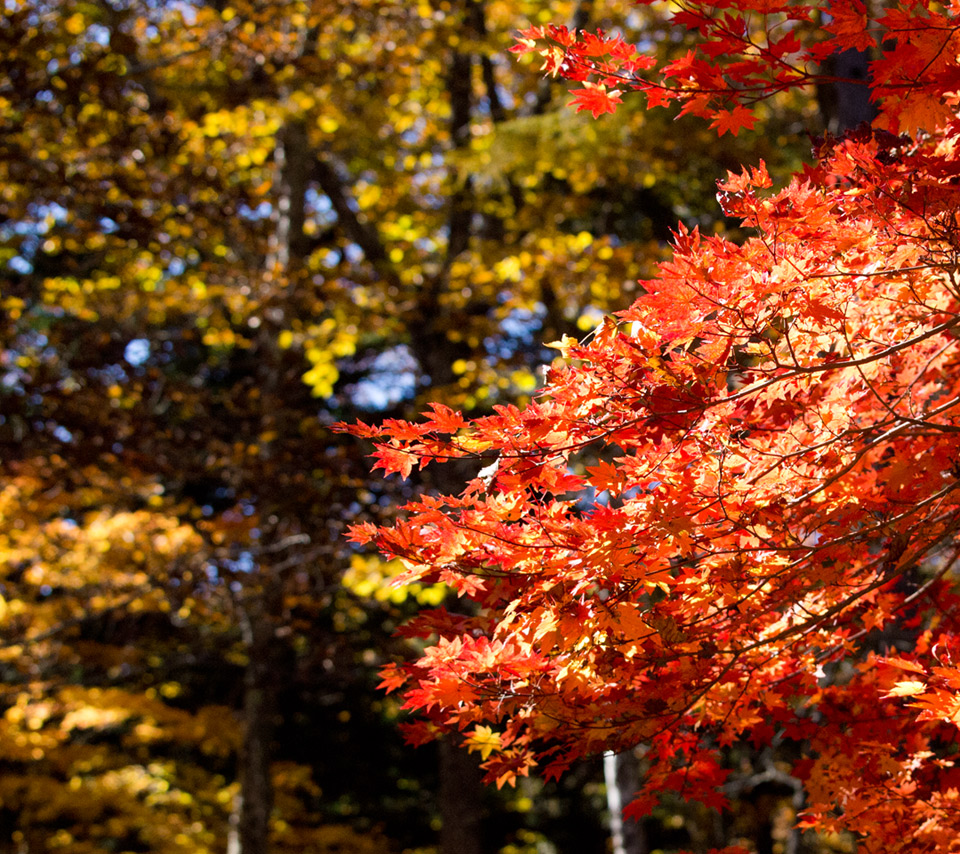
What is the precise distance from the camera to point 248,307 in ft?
28.5

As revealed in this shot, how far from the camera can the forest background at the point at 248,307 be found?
7.45 m

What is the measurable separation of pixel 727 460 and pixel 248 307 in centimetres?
722

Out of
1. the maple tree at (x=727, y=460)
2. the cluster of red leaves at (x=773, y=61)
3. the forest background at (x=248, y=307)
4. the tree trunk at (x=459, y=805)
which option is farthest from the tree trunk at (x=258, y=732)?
the cluster of red leaves at (x=773, y=61)

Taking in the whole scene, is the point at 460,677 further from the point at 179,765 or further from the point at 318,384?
the point at 179,765

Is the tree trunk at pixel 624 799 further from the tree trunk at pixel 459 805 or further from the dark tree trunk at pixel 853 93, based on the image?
the dark tree trunk at pixel 853 93

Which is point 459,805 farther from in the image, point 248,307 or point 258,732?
point 248,307

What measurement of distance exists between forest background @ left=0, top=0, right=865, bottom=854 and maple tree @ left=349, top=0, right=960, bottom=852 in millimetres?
3063

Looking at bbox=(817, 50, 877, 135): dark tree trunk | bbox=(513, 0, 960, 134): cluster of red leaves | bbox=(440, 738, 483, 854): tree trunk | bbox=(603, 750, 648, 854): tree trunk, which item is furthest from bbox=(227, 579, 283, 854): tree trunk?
bbox=(513, 0, 960, 134): cluster of red leaves

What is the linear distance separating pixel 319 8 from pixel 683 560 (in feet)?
25.1

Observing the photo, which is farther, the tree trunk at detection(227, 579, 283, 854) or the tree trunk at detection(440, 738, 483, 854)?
the tree trunk at detection(440, 738, 483, 854)

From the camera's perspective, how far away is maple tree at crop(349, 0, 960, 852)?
2.04 m

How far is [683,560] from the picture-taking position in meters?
2.39

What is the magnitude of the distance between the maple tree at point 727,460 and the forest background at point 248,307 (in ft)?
10.1

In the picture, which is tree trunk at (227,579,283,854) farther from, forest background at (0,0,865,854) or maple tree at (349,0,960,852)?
maple tree at (349,0,960,852)
